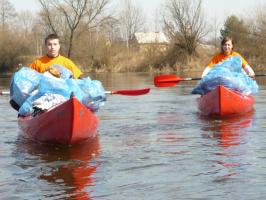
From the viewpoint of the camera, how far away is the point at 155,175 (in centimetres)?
505

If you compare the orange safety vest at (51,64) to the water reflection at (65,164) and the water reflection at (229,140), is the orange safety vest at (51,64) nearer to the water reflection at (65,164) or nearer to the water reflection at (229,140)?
the water reflection at (65,164)

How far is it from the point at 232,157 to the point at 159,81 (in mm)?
5347

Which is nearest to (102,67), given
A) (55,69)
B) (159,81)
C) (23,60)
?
(23,60)

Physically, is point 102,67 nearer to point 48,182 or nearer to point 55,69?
point 55,69

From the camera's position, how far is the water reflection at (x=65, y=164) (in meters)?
4.63

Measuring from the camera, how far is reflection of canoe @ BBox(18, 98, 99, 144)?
20.7 feet

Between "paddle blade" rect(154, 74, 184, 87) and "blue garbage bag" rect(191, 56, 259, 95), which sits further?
"paddle blade" rect(154, 74, 184, 87)

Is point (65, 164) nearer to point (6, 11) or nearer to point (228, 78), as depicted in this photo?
point (228, 78)

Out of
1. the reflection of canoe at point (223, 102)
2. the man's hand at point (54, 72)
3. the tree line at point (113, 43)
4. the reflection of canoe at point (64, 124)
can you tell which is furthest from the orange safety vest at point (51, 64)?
the tree line at point (113, 43)

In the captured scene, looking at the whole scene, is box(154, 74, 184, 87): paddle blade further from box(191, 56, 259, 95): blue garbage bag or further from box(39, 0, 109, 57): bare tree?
box(39, 0, 109, 57): bare tree

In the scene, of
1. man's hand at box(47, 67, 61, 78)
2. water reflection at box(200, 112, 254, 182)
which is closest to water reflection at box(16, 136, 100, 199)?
man's hand at box(47, 67, 61, 78)

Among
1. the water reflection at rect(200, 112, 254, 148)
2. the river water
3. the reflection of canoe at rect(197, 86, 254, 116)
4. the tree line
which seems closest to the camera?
the river water

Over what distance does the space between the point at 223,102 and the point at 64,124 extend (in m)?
3.76

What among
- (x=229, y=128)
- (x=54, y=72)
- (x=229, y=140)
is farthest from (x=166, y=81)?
(x=229, y=140)
